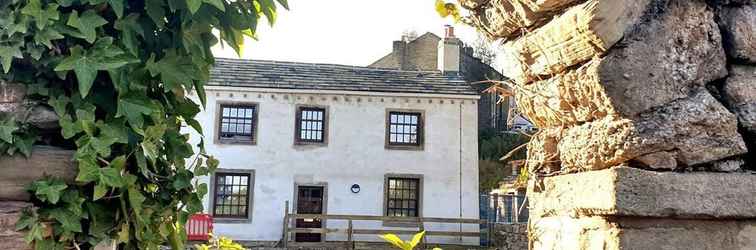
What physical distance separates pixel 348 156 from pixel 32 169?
49.6ft

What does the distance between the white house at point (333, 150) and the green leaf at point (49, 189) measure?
14.8 metres

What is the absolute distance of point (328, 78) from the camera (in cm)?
1727

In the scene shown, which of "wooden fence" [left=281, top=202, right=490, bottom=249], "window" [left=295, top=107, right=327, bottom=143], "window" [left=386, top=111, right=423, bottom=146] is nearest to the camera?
"wooden fence" [left=281, top=202, right=490, bottom=249]

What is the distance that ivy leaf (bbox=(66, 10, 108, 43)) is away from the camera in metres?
1.53

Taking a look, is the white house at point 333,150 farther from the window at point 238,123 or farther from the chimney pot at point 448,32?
the chimney pot at point 448,32

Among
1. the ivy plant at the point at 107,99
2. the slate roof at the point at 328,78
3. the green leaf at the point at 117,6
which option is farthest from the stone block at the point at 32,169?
the slate roof at the point at 328,78

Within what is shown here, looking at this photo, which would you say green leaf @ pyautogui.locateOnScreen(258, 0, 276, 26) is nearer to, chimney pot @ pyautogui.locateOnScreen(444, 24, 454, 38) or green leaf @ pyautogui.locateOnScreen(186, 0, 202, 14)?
green leaf @ pyautogui.locateOnScreen(186, 0, 202, 14)

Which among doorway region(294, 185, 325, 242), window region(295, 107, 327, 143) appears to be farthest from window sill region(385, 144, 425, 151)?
doorway region(294, 185, 325, 242)

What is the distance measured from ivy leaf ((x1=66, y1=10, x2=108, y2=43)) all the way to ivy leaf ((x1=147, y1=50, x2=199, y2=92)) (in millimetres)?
160

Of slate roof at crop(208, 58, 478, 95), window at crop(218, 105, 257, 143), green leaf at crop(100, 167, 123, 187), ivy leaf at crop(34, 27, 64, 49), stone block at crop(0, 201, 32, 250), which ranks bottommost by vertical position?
stone block at crop(0, 201, 32, 250)

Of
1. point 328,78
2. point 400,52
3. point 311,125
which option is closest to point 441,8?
point 311,125

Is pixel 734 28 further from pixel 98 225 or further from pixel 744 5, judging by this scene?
pixel 98 225

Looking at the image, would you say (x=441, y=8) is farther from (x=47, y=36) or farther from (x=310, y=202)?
(x=310, y=202)

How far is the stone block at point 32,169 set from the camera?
1.56 metres
